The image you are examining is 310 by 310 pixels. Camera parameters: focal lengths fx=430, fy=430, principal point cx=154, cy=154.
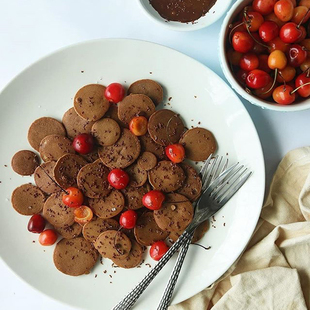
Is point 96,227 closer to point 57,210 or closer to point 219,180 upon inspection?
point 57,210

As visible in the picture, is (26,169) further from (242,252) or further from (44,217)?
(242,252)

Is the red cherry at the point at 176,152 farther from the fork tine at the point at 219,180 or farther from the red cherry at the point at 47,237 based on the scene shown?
the red cherry at the point at 47,237

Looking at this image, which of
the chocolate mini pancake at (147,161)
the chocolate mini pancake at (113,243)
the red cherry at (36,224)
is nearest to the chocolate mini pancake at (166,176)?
the chocolate mini pancake at (147,161)

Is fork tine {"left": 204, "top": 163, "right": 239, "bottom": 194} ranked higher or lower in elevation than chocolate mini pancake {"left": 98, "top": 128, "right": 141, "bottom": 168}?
lower

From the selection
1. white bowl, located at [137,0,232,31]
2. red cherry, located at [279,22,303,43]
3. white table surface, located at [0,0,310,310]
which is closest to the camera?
red cherry, located at [279,22,303,43]

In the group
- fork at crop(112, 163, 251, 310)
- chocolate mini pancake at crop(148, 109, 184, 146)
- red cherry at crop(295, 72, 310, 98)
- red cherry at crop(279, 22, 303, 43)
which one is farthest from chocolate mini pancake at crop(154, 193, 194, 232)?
red cherry at crop(279, 22, 303, 43)

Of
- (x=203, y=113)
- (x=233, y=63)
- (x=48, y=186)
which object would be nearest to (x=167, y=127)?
(x=203, y=113)

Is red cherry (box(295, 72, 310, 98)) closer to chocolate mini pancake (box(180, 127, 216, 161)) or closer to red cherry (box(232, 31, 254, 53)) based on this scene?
red cherry (box(232, 31, 254, 53))
